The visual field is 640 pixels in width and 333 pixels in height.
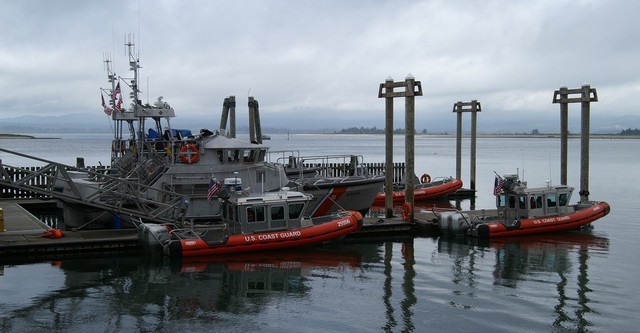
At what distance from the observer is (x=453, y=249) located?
68.7 ft

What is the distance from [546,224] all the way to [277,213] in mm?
9843

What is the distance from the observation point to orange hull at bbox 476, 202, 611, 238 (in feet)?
72.6

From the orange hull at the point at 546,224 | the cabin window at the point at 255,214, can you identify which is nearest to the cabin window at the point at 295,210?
the cabin window at the point at 255,214

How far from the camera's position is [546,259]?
19547 millimetres

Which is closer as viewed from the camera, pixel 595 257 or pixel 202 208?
pixel 595 257

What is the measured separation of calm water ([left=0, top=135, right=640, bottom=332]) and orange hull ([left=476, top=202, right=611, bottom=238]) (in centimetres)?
38

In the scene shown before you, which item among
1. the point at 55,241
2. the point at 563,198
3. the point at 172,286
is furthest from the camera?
the point at 563,198

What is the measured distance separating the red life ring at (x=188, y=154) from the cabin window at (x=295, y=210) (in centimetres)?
457

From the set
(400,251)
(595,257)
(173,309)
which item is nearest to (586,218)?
(595,257)

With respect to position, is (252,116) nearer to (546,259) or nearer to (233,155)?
(233,155)

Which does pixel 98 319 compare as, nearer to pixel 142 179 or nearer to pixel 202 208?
pixel 202 208

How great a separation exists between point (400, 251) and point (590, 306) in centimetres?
708

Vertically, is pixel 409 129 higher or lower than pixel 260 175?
higher

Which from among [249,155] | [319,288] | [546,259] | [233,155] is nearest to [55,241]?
[233,155]
